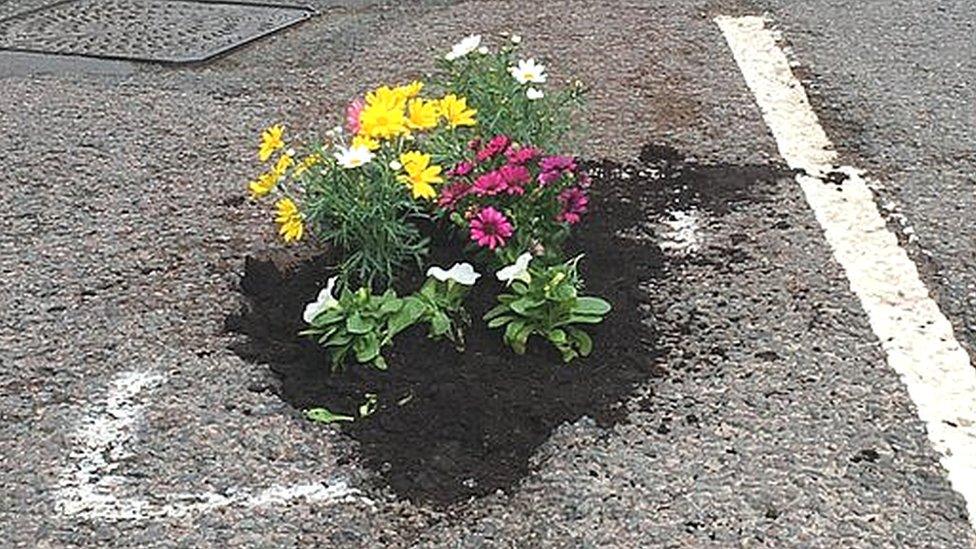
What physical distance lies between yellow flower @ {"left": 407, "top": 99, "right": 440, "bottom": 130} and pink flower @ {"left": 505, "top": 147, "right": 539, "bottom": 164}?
0.21 meters

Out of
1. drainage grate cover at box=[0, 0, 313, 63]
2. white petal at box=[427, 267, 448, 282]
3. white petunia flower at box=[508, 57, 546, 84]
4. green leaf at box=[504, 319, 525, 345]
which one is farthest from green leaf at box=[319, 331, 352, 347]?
drainage grate cover at box=[0, 0, 313, 63]

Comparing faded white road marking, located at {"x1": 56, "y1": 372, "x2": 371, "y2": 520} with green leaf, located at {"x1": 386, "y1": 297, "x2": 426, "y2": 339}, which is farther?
green leaf, located at {"x1": 386, "y1": 297, "x2": 426, "y2": 339}

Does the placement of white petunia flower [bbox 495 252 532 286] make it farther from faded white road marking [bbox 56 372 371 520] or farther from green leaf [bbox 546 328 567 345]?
faded white road marking [bbox 56 372 371 520]

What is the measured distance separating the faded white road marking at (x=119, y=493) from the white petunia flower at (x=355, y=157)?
30.5 inches

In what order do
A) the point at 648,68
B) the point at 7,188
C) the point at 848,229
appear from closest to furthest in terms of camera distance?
the point at 848,229 < the point at 7,188 < the point at 648,68

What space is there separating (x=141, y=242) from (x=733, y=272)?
165cm

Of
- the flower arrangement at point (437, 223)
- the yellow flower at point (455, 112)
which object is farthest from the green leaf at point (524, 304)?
the yellow flower at point (455, 112)

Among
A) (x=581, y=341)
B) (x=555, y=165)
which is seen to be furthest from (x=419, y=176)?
(x=581, y=341)

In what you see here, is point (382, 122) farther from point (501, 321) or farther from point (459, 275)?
point (501, 321)

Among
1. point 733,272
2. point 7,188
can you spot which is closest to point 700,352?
point 733,272

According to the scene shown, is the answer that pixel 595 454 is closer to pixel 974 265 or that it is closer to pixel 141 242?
pixel 974 265

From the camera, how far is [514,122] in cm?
357

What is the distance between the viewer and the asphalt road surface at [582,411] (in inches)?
104

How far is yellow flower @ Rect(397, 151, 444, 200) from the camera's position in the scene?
3211 mm
